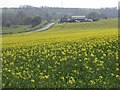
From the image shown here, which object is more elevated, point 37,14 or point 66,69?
point 37,14

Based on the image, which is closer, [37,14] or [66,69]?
[66,69]

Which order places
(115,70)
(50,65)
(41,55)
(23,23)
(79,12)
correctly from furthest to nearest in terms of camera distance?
(79,12) < (23,23) < (41,55) < (50,65) < (115,70)

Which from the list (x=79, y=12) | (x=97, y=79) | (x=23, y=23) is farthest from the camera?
(x=79, y=12)

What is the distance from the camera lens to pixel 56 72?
13.2 metres

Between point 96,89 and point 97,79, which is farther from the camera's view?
point 97,79

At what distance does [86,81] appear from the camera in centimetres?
1148

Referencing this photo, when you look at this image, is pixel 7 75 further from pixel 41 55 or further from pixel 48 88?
pixel 41 55

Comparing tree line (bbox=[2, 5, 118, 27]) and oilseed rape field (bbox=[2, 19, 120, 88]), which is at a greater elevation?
tree line (bbox=[2, 5, 118, 27])

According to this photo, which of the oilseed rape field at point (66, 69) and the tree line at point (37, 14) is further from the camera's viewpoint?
the tree line at point (37, 14)

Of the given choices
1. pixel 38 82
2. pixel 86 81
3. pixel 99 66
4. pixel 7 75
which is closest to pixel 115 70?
pixel 99 66

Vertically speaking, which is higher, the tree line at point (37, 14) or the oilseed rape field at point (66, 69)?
the tree line at point (37, 14)

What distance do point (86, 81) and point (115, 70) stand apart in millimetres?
1707

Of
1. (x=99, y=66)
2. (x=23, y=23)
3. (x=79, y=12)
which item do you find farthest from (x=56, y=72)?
(x=79, y=12)

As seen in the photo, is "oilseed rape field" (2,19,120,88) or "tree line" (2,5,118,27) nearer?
"oilseed rape field" (2,19,120,88)
